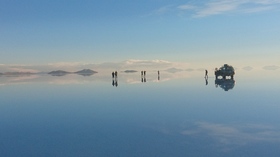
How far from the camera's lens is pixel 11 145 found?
576 inches

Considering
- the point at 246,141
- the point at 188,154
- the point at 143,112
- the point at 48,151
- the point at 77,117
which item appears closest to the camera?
the point at 188,154

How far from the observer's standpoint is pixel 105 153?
12.9 m

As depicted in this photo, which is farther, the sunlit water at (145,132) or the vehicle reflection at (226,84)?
the vehicle reflection at (226,84)

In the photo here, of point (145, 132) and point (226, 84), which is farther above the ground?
point (226, 84)

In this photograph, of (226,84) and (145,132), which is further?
(226,84)

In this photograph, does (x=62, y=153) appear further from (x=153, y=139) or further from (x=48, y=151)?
(x=153, y=139)

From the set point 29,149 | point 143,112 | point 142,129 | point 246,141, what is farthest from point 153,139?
point 143,112

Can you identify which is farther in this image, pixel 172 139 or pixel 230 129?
pixel 230 129

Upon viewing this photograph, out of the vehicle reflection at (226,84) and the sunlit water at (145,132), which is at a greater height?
the vehicle reflection at (226,84)

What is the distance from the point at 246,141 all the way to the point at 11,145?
1121 centimetres

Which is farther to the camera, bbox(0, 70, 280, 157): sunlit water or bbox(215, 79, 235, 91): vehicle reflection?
bbox(215, 79, 235, 91): vehicle reflection

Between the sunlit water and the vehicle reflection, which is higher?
the vehicle reflection

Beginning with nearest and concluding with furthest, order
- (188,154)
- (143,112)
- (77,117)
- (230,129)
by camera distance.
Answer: (188,154)
(230,129)
(77,117)
(143,112)

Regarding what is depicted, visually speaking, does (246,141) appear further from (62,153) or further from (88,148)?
(62,153)
